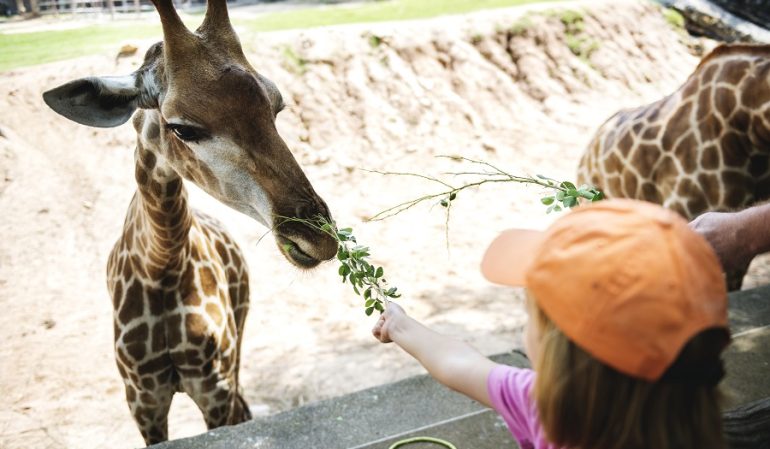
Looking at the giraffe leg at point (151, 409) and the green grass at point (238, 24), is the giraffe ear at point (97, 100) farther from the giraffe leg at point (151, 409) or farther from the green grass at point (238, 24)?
the green grass at point (238, 24)

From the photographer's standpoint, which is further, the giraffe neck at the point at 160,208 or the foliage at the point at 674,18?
the foliage at the point at 674,18

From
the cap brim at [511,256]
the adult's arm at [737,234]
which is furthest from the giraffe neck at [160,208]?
the adult's arm at [737,234]

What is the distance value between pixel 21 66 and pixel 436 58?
248 inches

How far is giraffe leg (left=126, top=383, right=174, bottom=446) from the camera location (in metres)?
2.98

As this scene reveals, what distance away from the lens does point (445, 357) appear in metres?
1.58

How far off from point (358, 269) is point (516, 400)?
830 mm

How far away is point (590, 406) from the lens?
1.11 m

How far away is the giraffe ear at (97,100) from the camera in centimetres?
241

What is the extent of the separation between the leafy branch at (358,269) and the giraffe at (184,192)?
0.07m

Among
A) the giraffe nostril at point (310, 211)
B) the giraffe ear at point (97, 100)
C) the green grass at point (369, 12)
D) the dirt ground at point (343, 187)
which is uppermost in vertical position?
the giraffe ear at point (97, 100)

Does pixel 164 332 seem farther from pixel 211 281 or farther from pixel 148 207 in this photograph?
pixel 148 207

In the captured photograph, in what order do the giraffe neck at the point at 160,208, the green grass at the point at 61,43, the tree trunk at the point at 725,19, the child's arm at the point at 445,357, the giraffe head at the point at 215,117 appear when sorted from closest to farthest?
the child's arm at the point at 445,357 → the giraffe head at the point at 215,117 → the giraffe neck at the point at 160,208 → the green grass at the point at 61,43 → the tree trunk at the point at 725,19

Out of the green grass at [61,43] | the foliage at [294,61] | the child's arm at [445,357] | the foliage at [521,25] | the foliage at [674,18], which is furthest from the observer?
the foliage at [674,18]

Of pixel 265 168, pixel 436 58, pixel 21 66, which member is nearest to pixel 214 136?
pixel 265 168
